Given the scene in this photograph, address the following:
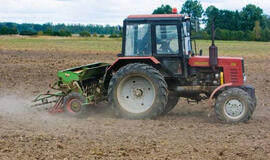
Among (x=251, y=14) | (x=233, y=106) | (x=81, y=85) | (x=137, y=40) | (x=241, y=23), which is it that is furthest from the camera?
(x=251, y=14)

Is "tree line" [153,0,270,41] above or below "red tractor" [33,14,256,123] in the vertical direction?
above

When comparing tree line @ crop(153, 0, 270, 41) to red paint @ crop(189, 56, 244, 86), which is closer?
red paint @ crop(189, 56, 244, 86)

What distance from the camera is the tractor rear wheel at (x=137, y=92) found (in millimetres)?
9875

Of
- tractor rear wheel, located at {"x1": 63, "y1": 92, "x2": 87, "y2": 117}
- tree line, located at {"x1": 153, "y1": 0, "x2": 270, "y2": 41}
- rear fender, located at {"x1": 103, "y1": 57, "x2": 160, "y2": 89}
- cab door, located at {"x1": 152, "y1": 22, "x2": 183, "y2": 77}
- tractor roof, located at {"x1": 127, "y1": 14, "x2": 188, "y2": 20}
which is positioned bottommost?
tractor rear wheel, located at {"x1": 63, "y1": 92, "x2": 87, "y2": 117}

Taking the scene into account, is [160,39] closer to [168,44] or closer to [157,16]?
[168,44]

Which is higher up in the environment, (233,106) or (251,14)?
(251,14)

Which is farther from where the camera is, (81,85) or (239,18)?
(239,18)

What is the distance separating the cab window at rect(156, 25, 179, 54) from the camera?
9.98 m

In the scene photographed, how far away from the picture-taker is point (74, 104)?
10.6 meters

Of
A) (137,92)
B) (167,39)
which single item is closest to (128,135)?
(137,92)

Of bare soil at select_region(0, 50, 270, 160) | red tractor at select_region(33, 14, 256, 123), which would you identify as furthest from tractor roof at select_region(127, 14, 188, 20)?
bare soil at select_region(0, 50, 270, 160)

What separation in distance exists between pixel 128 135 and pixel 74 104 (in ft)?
8.11

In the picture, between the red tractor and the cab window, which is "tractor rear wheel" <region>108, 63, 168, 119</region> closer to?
the red tractor

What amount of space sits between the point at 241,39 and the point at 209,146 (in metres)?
55.6
